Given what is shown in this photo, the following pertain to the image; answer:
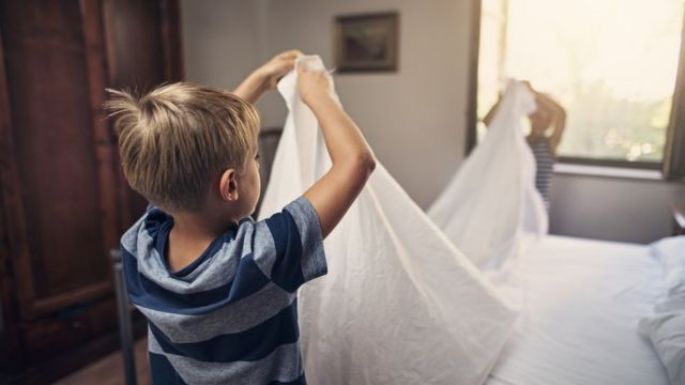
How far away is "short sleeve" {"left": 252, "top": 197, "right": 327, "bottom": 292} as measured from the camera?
0.63 meters

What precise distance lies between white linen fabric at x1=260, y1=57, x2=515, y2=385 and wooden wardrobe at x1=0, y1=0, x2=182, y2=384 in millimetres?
1183

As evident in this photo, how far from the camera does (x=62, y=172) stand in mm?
1860

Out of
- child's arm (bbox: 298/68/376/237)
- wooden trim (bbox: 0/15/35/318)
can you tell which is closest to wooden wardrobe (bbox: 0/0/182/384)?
wooden trim (bbox: 0/15/35/318)

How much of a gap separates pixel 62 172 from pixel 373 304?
149cm

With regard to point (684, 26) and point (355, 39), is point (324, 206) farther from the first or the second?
point (355, 39)

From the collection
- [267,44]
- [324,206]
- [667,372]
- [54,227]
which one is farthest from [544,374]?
[267,44]

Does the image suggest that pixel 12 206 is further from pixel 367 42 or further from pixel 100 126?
pixel 367 42

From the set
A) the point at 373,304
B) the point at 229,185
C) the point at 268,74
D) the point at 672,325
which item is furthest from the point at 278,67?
the point at 672,325

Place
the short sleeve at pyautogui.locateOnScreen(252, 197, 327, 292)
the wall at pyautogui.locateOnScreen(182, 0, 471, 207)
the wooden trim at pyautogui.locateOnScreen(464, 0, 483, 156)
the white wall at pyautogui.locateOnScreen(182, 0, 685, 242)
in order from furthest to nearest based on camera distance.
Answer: the wall at pyautogui.locateOnScreen(182, 0, 471, 207) → the wooden trim at pyautogui.locateOnScreen(464, 0, 483, 156) → the white wall at pyautogui.locateOnScreen(182, 0, 685, 242) → the short sleeve at pyautogui.locateOnScreen(252, 197, 327, 292)

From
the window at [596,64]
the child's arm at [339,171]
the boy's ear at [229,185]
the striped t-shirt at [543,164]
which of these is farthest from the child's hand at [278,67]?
the striped t-shirt at [543,164]

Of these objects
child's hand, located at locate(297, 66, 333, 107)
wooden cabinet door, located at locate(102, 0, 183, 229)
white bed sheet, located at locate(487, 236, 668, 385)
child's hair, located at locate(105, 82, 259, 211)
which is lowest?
white bed sheet, located at locate(487, 236, 668, 385)

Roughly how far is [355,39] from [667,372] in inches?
94.1

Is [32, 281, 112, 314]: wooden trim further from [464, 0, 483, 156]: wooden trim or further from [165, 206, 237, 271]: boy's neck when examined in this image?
[464, 0, 483, 156]: wooden trim

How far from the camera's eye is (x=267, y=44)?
3174 mm
